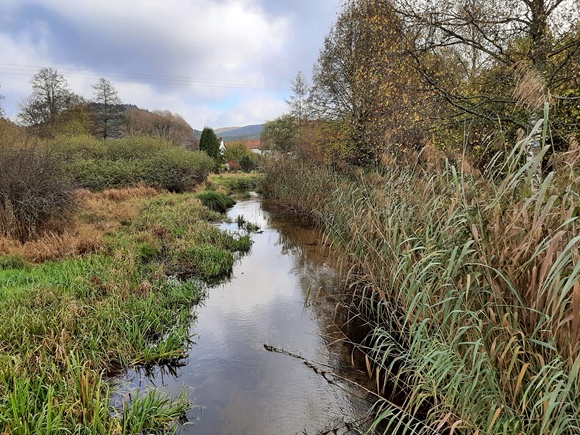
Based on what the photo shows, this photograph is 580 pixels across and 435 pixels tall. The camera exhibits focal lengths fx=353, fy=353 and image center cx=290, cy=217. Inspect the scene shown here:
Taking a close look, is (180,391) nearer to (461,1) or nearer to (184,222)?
(184,222)

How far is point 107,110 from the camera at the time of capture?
35.3 meters

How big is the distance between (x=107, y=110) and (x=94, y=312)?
36.8m

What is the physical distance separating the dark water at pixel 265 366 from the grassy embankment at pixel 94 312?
0.28 metres

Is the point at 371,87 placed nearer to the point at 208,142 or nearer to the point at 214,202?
the point at 214,202

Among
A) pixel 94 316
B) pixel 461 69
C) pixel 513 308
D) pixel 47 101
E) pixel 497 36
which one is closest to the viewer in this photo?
pixel 513 308

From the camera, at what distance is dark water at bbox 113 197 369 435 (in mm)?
3129

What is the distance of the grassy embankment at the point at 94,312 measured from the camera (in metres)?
2.64

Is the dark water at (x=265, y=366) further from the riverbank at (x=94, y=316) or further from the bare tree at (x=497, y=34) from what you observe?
the bare tree at (x=497, y=34)

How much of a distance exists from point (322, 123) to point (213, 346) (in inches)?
500

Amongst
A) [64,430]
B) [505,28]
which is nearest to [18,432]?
[64,430]

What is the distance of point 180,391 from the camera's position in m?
3.49

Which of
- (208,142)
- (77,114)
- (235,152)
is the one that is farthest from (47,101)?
(235,152)

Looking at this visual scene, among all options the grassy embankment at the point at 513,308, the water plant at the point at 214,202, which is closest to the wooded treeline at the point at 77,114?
the water plant at the point at 214,202

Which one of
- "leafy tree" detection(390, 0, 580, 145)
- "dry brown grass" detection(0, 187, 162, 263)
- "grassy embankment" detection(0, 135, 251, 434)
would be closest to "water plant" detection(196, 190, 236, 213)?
"dry brown grass" detection(0, 187, 162, 263)
